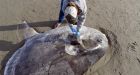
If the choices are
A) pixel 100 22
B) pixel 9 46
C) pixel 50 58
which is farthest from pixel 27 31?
pixel 100 22

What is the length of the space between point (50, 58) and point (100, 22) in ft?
5.89

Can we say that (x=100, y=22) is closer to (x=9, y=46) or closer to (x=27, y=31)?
(x=27, y=31)

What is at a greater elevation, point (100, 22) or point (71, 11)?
point (71, 11)

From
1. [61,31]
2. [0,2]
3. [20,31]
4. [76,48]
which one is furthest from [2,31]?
[76,48]

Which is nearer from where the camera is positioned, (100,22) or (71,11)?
(71,11)

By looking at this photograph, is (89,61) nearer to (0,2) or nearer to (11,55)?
(11,55)

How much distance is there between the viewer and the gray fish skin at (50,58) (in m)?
4.73

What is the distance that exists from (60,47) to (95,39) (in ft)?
2.47

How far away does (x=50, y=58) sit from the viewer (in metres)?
4.78

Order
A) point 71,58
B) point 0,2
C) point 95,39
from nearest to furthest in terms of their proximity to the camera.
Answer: point 71,58, point 95,39, point 0,2

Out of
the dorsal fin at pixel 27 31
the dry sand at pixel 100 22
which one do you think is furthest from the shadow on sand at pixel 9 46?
the dorsal fin at pixel 27 31

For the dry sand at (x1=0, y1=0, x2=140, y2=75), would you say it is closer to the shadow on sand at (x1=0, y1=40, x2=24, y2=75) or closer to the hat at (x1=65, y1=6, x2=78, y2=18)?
the shadow on sand at (x1=0, y1=40, x2=24, y2=75)

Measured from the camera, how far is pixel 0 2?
6.38 m

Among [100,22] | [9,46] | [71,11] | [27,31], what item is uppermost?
[71,11]
